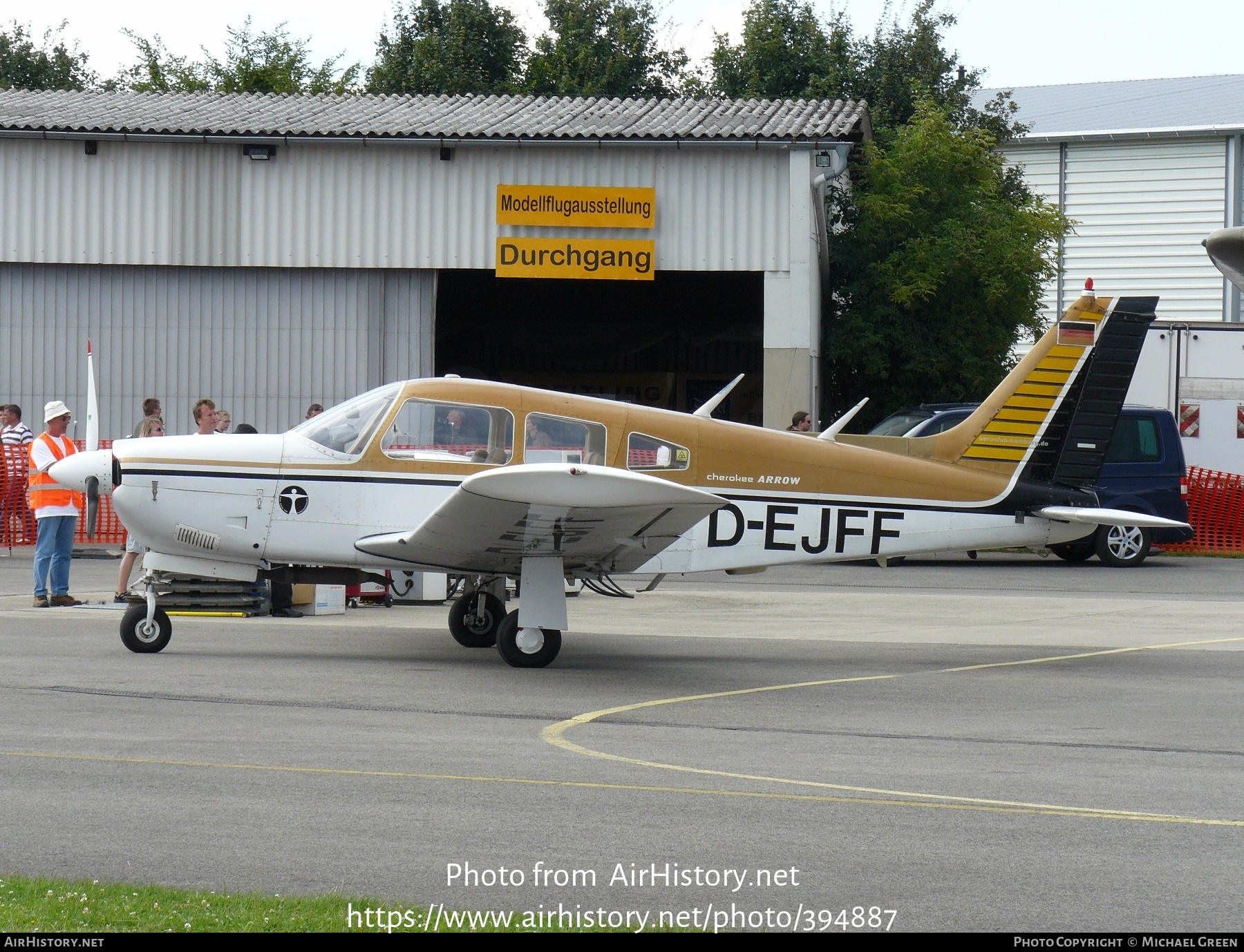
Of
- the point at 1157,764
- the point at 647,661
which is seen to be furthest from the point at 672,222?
the point at 1157,764

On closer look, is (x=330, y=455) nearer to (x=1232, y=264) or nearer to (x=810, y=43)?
(x=1232, y=264)

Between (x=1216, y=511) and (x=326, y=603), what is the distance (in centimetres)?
1540

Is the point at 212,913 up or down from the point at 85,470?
down

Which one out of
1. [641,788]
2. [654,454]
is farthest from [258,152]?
[641,788]

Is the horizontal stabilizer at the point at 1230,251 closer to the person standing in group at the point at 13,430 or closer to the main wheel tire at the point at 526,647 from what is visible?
the main wheel tire at the point at 526,647

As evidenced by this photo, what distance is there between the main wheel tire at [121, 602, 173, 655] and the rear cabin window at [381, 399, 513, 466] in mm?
2221

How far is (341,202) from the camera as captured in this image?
22188mm

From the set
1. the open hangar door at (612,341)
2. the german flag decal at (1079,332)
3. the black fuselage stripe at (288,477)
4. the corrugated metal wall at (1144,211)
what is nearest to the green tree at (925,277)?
the open hangar door at (612,341)

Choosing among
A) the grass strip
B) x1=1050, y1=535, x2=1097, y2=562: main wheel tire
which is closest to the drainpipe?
x1=1050, y1=535, x2=1097, y2=562: main wheel tire

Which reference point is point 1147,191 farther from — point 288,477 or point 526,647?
point 288,477

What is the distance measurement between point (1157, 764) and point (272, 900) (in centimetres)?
465

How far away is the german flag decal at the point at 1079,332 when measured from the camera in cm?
1134

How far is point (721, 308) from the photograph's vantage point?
30641 millimetres

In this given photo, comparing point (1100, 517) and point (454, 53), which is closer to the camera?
point (1100, 517)
